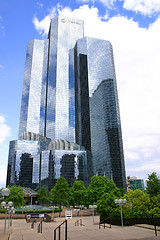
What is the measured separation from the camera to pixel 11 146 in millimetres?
132750

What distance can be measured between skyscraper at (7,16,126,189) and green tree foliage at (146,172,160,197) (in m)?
96.3

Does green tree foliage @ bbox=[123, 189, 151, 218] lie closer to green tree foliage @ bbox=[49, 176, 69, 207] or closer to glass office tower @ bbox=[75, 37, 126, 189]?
green tree foliage @ bbox=[49, 176, 69, 207]

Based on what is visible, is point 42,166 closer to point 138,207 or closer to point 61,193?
point 61,193

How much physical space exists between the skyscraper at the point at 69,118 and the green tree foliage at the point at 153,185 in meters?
96.3

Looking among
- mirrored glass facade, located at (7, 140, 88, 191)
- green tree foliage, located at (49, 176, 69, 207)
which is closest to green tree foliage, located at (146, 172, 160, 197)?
green tree foliage, located at (49, 176, 69, 207)

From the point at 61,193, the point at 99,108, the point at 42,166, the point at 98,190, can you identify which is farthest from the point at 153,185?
the point at 99,108

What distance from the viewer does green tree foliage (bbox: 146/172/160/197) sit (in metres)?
30.9

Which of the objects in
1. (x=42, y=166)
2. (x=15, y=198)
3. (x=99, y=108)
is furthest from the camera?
(x=99, y=108)

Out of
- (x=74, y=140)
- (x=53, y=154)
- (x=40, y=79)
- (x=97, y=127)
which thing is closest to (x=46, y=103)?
(x=40, y=79)

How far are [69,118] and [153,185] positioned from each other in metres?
142

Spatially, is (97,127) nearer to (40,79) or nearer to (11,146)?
(11,146)

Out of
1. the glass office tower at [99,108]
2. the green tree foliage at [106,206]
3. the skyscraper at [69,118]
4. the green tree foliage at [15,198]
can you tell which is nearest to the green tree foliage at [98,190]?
the green tree foliage at [106,206]

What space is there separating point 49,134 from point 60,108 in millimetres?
25393

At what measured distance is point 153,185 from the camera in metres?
31.3
